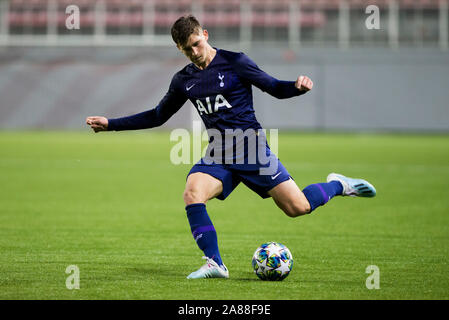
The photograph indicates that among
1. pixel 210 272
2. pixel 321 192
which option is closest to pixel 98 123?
pixel 210 272

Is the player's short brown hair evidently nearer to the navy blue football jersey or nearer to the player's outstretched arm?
the navy blue football jersey

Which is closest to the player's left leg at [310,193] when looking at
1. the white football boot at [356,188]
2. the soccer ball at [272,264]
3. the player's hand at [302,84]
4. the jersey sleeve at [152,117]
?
the white football boot at [356,188]

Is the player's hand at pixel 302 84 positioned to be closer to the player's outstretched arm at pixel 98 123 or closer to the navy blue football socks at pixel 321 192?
the navy blue football socks at pixel 321 192

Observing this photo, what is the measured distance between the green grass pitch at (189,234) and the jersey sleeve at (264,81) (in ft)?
5.03

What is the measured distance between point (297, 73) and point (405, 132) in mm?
5730

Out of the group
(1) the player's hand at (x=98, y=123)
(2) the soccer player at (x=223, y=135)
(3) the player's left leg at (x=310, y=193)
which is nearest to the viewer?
(2) the soccer player at (x=223, y=135)

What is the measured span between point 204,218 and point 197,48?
1.42 metres

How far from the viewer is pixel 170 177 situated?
1625cm

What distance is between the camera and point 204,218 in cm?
627

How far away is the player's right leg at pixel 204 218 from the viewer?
6.13 m

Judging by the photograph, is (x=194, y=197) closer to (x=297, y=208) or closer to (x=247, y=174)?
(x=247, y=174)

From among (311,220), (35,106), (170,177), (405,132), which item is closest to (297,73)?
(405,132)
